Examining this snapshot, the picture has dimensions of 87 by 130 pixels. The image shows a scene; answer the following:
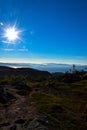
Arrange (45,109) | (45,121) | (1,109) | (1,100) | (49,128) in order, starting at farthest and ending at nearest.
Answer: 1. (1,100)
2. (1,109)
3. (45,109)
4. (45,121)
5. (49,128)

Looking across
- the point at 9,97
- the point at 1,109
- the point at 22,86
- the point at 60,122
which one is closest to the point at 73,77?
the point at 22,86

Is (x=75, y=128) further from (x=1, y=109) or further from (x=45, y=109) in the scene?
(x=1, y=109)

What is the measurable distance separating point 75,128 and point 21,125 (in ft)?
16.0

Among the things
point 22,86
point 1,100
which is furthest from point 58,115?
point 22,86

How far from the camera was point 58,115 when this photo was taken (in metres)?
25.8

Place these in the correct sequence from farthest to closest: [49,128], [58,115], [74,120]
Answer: [58,115]
[74,120]
[49,128]

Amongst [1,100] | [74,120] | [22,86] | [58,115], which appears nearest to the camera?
[74,120]

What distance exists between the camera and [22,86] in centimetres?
6297

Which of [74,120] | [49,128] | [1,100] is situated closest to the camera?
[49,128]

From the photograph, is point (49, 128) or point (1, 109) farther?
point (1, 109)

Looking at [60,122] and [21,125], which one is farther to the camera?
[60,122]

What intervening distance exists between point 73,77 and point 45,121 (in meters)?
95.1

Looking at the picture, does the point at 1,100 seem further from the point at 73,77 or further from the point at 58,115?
the point at 73,77

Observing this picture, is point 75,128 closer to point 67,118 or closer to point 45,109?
point 67,118
